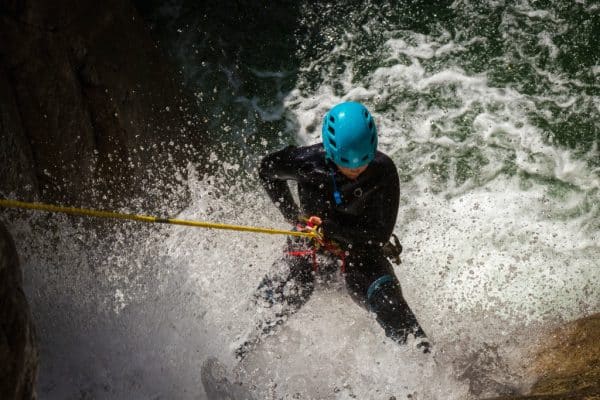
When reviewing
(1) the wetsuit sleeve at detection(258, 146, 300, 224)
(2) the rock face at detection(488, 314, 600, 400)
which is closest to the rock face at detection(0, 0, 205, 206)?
(1) the wetsuit sleeve at detection(258, 146, 300, 224)

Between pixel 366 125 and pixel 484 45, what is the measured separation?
4744 millimetres

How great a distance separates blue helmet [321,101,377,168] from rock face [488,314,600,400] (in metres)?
1.59

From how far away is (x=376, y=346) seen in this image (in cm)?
446

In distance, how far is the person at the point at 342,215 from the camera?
329cm

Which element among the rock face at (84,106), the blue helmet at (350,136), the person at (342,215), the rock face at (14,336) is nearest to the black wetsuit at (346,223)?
the person at (342,215)

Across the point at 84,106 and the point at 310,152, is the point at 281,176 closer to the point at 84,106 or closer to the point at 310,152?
the point at 310,152

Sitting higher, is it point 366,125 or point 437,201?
point 366,125

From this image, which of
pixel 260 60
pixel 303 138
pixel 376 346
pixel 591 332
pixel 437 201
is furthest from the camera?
pixel 260 60

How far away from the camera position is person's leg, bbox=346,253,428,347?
382cm

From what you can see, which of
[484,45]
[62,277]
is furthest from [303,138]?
[62,277]

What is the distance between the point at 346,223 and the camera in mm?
3719

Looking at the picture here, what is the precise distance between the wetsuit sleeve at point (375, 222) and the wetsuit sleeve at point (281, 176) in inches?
17.5

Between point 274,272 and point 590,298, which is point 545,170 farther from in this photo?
point 274,272

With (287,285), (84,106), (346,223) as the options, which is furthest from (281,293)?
(84,106)
